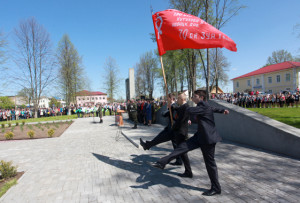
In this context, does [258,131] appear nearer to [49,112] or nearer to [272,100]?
[272,100]

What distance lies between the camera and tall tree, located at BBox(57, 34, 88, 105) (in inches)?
1590

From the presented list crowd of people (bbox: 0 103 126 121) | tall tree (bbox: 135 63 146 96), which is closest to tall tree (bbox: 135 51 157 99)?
tall tree (bbox: 135 63 146 96)

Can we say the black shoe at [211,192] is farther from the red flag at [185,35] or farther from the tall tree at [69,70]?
the tall tree at [69,70]

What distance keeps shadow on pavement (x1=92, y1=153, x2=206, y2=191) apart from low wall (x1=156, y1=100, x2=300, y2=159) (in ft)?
11.3

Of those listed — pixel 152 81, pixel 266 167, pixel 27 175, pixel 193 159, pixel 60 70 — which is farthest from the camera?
pixel 152 81

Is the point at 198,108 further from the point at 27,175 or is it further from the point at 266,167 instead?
the point at 27,175

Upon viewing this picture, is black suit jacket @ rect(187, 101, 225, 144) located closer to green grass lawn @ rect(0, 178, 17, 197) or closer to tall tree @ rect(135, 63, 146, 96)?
green grass lawn @ rect(0, 178, 17, 197)

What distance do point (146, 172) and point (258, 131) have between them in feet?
13.6

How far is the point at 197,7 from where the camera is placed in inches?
588

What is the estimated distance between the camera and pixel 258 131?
609 centimetres

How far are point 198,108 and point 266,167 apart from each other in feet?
8.78

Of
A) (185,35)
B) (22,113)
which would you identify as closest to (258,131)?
(185,35)

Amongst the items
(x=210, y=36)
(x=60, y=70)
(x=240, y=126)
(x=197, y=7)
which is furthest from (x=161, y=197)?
(x=60, y=70)

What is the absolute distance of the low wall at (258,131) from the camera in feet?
17.0
